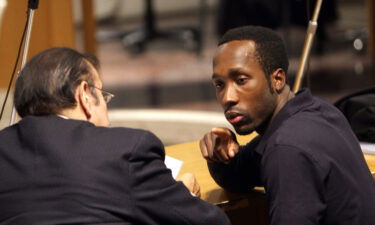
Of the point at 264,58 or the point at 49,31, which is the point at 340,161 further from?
the point at 49,31

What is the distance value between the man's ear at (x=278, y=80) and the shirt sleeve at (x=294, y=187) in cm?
28

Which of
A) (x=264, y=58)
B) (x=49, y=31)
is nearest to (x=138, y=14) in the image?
(x=49, y=31)

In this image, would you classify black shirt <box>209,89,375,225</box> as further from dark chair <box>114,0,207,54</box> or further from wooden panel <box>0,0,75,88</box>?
dark chair <box>114,0,207,54</box>

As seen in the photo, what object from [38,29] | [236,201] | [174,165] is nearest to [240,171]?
[236,201]

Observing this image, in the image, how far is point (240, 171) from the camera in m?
2.41

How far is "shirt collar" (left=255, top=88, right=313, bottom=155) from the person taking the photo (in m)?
2.15

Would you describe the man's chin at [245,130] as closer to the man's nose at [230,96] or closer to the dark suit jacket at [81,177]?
the man's nose at [230,96]

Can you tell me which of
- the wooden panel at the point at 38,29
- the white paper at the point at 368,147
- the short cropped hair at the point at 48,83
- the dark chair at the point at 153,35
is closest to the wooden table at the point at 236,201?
the white paper at the point at 368,147

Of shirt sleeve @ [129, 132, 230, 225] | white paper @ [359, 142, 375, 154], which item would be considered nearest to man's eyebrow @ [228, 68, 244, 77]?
shirt sleeve @ [129, 132, 230, 225]

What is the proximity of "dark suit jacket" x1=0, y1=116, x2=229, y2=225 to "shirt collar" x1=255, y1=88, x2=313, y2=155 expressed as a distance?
0.37 metres

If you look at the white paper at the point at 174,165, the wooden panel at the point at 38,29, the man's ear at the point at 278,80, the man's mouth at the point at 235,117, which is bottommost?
the white paper at the point at 174,165

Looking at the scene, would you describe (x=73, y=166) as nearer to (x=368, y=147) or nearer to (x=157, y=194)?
(x=157, y=194)

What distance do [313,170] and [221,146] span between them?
485mm

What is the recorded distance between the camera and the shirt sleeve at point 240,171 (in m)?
2.41
